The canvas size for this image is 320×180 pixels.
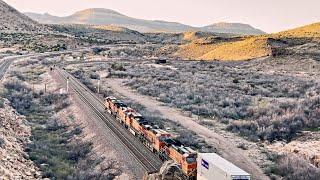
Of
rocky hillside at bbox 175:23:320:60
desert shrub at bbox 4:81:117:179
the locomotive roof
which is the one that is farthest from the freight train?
rocky hillside at bbox 175:23:320:60

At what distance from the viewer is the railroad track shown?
35094 millimetres

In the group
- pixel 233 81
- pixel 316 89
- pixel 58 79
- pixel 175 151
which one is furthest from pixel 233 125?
pixel 58 79

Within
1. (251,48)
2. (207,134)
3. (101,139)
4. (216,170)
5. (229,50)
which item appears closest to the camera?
(216,170)

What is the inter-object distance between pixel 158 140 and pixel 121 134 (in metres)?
8.94

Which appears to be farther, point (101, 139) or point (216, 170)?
point (101, 139)

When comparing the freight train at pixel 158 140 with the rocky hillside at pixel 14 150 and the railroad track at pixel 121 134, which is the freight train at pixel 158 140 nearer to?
the railroad track at pixel 121 134

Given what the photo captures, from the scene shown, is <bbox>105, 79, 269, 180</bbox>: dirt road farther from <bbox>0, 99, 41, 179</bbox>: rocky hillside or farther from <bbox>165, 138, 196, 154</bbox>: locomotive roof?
<bbox>0, 99, 41, 179</bbox>: rocky hillside

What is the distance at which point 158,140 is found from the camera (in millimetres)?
35375

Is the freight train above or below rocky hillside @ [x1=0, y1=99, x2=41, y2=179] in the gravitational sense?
above

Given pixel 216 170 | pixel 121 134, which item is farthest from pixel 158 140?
pixel 216 170

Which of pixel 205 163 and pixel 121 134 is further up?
pixel 205 163

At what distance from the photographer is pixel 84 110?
175 ft

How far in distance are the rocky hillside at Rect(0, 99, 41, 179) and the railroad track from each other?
24.9 ft

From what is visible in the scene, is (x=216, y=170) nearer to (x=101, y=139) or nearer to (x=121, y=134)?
(x=101, y=139)
